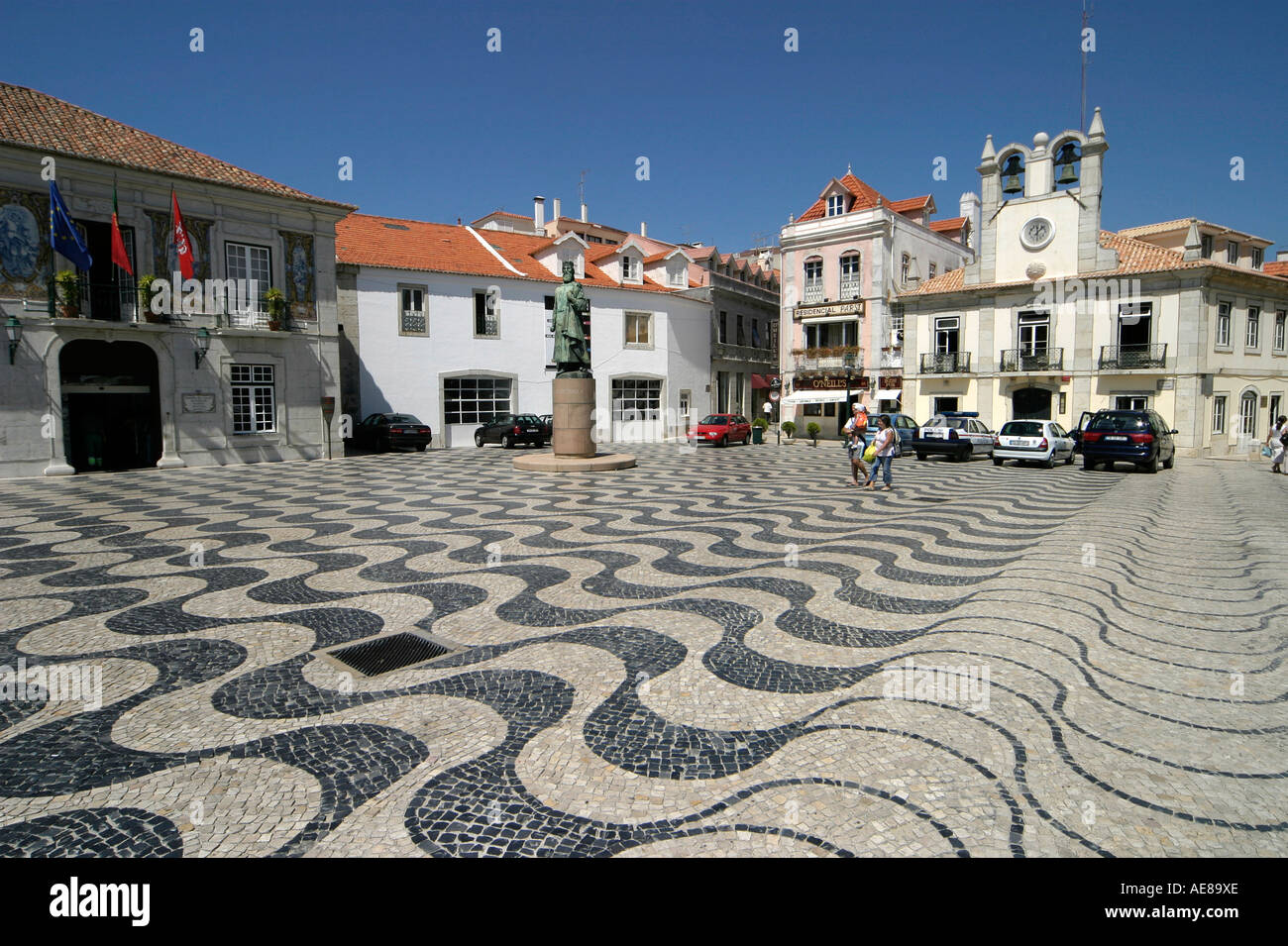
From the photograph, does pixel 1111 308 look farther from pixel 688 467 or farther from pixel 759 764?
pixel 759 764

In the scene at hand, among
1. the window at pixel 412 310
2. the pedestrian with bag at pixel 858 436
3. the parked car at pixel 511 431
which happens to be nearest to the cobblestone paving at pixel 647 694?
the pedestrian with bag at pixel 858 436

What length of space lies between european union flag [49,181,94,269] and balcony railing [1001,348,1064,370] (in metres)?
32.2

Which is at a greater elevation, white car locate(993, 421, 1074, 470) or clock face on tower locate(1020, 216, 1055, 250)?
A: clock face on tower locate(1020, 216, 1055, 250)

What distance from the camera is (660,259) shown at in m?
37.8

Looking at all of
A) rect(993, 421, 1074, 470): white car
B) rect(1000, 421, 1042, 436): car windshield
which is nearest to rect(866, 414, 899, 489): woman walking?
rect(993, 421, 1074, 470): white car

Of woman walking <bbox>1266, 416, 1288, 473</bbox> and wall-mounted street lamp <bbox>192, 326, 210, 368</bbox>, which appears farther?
wall-mounted street lamp <bbox>192, 326, 210, 368</bbox>

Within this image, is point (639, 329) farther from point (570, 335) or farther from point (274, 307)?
point (274, 307)

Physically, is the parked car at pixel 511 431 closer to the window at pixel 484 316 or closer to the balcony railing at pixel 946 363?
the window at pixel 484 316

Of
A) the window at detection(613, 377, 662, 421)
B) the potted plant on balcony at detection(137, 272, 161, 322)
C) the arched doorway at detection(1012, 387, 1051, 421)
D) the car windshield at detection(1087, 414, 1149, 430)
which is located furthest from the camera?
the window at detection(613, 377, 662, 421)

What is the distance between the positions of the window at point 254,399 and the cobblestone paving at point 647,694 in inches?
518

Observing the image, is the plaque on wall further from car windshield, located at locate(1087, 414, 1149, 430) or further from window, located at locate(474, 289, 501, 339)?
car windshield, located at locate(1087, 414, 1149, 430)

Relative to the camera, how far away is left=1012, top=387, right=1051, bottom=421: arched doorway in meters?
30.4

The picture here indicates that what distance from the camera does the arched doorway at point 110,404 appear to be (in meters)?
19.8
